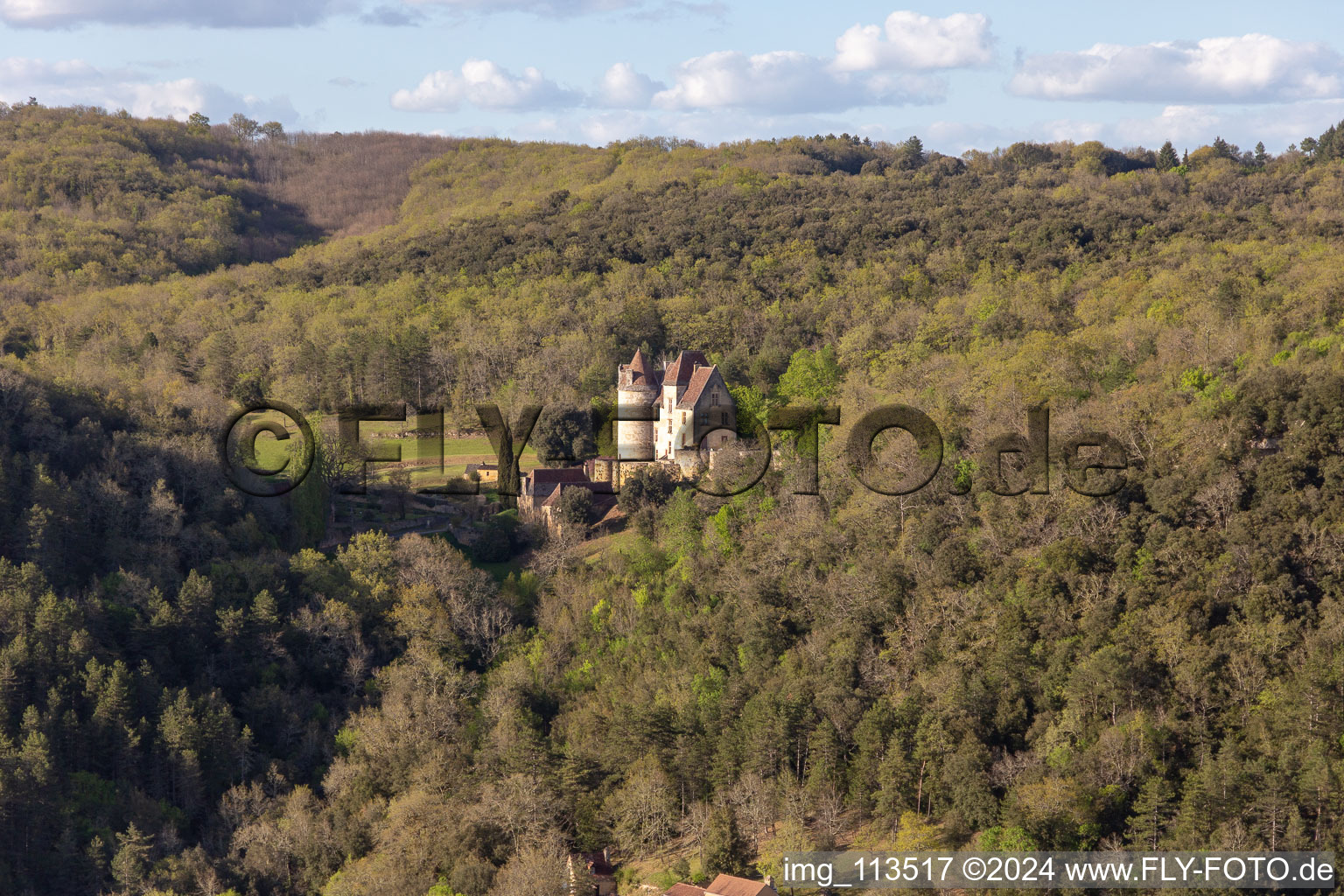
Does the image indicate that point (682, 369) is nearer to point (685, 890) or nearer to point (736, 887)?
point (685, 890)

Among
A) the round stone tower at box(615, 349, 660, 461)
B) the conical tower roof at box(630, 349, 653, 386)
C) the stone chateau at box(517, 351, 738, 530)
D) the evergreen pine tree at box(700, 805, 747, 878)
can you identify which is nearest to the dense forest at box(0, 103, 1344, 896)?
the evergreen pine tree at box(700, 805, 747, 878)

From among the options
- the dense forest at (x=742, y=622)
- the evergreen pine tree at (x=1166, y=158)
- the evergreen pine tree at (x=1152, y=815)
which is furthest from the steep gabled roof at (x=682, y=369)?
the evergreen pine tree at (x=1166, y=158)

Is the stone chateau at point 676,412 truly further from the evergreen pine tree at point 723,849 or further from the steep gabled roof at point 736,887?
the steep gabled roof at point 736,887

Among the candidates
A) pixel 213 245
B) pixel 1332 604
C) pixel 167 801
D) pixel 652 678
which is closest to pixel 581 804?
pixel 652 678

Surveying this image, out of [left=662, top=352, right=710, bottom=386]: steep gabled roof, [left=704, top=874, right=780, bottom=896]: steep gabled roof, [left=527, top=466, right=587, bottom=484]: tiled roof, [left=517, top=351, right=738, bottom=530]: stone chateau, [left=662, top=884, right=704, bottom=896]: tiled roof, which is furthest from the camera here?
[left=662, top=352, right=710, bottom=386]: steep gabled roof

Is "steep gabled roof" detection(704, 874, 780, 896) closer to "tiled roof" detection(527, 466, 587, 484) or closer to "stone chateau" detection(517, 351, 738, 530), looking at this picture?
"stone chateau" detection(517, 351, 738, 530)

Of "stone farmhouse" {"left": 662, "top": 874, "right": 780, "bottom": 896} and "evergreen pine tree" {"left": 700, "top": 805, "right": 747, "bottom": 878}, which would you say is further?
"evergreen pine tree" {"left": 700, "top": 805, "right": 747, "bottom": 878}

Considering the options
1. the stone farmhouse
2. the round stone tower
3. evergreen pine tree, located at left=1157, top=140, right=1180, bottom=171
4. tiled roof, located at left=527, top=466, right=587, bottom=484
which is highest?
evergreen pine tree, located at left=1157, top=140, right=1180, bottom=171
